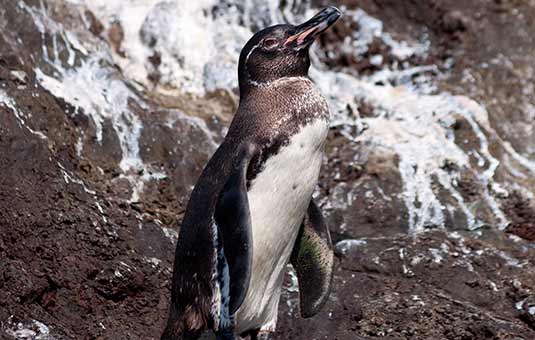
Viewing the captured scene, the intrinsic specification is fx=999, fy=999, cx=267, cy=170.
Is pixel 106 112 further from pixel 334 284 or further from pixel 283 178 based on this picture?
pixel 283 178

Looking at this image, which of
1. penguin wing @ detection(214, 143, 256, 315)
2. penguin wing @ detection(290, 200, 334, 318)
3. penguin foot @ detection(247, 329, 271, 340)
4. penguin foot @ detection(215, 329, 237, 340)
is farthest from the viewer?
penguin wing @ detection(290, 200, 334, 318)

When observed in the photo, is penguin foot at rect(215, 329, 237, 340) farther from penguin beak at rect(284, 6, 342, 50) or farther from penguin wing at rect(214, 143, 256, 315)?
penguin beak at rect(284, 6, 342, 50)

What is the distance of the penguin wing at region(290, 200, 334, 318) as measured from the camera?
4672 millimetres

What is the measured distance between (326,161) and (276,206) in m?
2.58

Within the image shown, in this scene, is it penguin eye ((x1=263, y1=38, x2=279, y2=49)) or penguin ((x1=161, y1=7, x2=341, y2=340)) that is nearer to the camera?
penguin ((x1=161, y1=7, x2=341, y2=340))

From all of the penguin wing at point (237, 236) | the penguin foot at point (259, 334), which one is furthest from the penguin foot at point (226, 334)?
the penguin foot at point (259, 334)

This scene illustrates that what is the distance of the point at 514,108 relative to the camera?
745 centimetres

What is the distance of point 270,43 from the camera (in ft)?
15.1

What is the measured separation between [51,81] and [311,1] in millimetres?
2741

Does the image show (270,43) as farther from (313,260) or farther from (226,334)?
(226,334)

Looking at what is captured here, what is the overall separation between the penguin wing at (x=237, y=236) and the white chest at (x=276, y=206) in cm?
16

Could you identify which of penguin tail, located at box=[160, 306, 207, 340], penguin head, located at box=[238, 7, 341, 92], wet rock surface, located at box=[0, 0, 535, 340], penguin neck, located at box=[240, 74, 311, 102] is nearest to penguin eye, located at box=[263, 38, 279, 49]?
penguin head, located at box=[238, 7, 341, 92]

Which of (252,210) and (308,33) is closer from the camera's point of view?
(252,210)

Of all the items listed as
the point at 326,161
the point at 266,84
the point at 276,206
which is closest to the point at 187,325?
the point at 276,206
